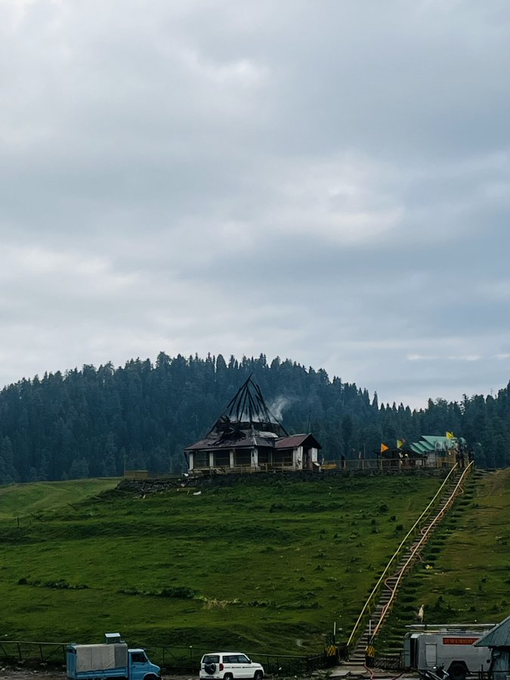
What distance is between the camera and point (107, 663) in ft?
160

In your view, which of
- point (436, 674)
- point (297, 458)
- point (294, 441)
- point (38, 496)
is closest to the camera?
point (436, 674)

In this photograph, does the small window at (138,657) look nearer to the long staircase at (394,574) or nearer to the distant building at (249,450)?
the long staircase at (394,574)

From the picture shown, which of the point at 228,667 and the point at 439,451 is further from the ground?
the point at 439,451

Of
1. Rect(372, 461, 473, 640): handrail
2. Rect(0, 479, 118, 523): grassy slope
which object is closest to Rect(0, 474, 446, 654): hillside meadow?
Rect(372, 461, 473, 640): handrail

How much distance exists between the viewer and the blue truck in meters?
48.4

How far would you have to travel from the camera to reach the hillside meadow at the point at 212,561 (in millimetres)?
59375

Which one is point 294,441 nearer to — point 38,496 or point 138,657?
point 38,496

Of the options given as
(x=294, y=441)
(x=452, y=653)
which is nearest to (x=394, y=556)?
(x=452, y=653)

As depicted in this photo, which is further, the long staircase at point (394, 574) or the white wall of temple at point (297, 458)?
the white wall of temple at point (297, 458)

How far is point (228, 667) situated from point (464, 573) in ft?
82.9

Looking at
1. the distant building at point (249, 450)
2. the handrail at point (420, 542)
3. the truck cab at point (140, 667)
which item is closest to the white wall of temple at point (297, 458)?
the distant building at point (249, 450)

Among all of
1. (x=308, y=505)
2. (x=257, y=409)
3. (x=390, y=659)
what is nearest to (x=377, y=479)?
(x=308, y=505)

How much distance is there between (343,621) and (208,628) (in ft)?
26.1

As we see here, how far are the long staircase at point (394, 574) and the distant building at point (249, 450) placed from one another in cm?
1851
